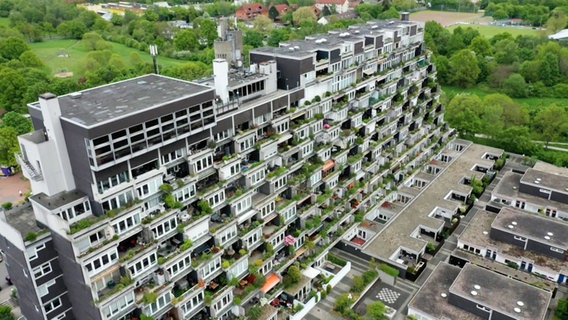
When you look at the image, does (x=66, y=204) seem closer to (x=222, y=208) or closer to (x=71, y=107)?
(x=71, y=107)

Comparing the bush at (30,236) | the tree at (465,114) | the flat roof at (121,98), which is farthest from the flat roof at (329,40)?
the bush at (30,236)

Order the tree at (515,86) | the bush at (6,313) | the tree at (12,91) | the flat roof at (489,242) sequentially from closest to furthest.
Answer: the bush at (6,313) → the flat roof at (489,242) → the tree at (12,91) → the tree at (515,86)

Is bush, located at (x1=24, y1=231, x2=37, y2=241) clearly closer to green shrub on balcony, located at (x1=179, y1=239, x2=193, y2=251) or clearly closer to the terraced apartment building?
the terraced apartment building

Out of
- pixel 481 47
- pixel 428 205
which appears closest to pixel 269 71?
pixel 428 205

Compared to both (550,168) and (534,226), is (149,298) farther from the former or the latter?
(550,168)

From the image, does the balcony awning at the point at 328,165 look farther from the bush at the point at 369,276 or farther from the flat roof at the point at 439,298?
the flat roof at the point at 439,298

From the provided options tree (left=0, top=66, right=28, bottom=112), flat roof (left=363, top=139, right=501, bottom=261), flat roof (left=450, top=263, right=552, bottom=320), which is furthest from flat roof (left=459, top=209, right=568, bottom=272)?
tree (left=0, top=66, right=28, bottom=112)

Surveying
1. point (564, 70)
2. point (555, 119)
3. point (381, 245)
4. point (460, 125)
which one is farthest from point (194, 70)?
point (564, 70)
